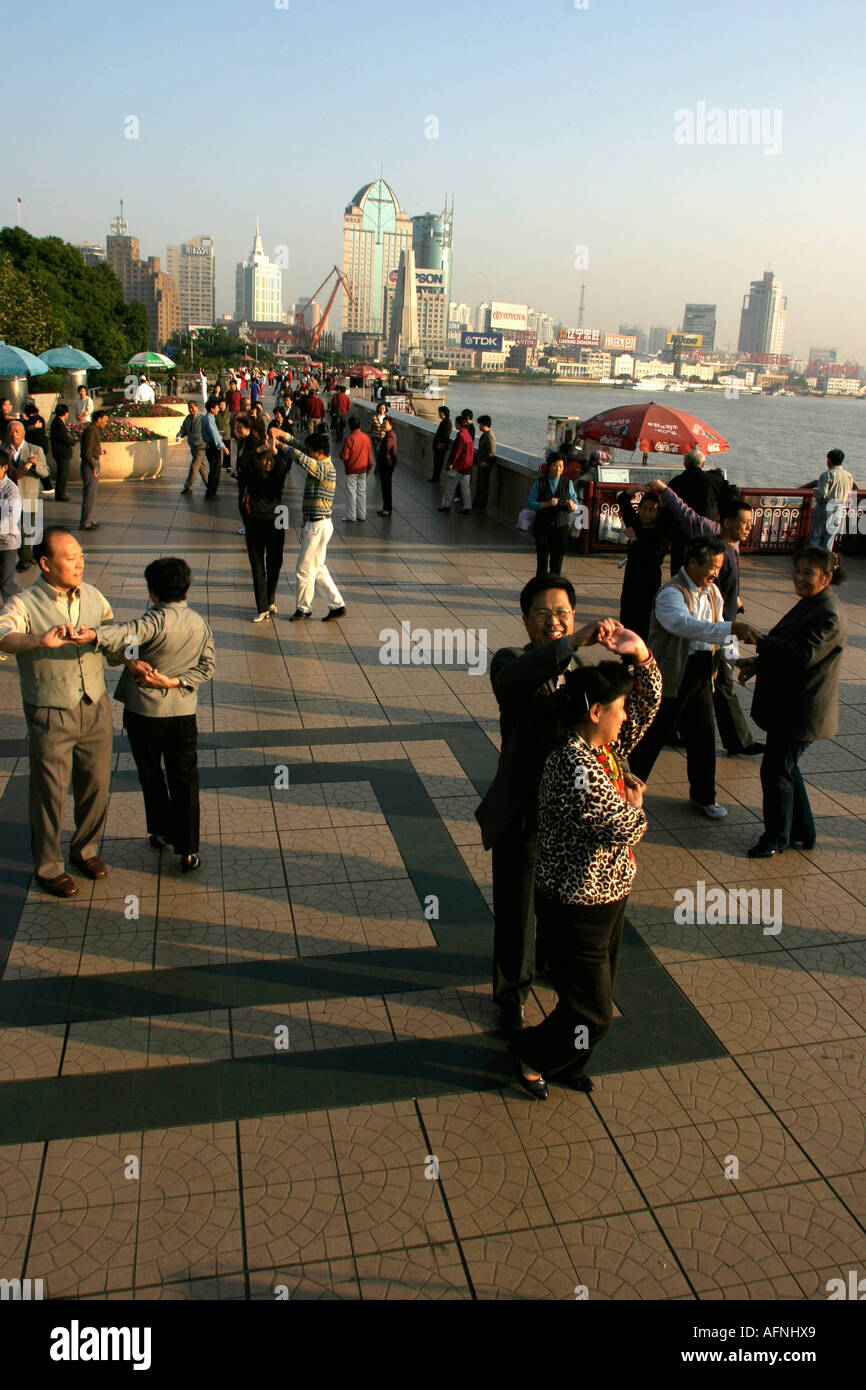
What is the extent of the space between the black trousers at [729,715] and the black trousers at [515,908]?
10.0 ft

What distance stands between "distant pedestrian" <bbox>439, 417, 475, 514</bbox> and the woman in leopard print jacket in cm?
1237

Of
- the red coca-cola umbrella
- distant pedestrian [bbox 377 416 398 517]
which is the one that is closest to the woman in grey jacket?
the red coca-cola umbrella

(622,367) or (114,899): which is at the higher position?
(622,367)

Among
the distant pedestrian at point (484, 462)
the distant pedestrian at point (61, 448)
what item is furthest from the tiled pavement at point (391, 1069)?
the distant pedestrian at point (484, 462)

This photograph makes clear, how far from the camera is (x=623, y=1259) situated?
115 inches

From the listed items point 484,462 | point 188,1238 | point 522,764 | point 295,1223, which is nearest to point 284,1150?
point 295,1223

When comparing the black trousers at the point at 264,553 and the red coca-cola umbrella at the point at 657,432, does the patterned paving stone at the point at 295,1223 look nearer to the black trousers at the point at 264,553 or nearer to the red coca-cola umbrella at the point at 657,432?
the black trousers at the point at 264,553

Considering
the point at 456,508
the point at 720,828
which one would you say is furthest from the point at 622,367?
the point at 720,828

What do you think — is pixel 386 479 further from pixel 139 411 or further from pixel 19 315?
pixel 19 315
